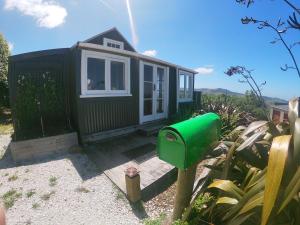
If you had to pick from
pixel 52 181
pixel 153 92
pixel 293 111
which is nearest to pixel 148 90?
pixel 153 92

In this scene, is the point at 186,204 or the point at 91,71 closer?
the point at 186,204

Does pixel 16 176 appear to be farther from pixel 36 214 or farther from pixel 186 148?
pixel 186 148

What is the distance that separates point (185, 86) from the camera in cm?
1064

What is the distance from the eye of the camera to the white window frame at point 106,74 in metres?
5.34

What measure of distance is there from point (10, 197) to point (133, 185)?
2.21 m

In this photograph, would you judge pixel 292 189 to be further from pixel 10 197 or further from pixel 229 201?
pixel 10 197

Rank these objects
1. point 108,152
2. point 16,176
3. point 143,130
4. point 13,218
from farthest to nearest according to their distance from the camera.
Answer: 1. point 143,130
2. point 108,152
3. point 16,176
4. point 13,218

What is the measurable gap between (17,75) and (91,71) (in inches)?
85.4

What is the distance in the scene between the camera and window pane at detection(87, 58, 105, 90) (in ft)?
19.0

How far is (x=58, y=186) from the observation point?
3.58 meters

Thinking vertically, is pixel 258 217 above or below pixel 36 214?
above

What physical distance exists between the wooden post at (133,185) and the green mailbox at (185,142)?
1.51m

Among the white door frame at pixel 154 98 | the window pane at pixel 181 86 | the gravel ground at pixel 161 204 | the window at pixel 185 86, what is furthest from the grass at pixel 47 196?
the window pane at pixel 181 86

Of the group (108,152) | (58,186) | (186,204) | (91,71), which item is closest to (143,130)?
(108,152)
